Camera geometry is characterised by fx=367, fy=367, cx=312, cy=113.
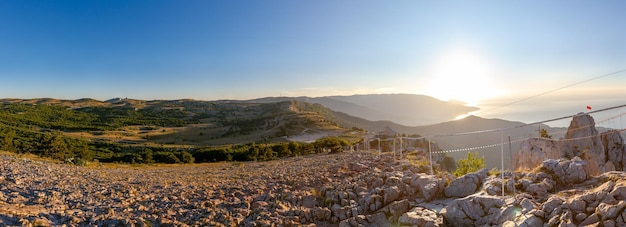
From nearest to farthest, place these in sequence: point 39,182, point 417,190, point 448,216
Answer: point 448,216 < point 417,190 < point 39,182

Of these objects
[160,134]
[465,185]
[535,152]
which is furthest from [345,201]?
[160,134]

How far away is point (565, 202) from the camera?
1017 cm

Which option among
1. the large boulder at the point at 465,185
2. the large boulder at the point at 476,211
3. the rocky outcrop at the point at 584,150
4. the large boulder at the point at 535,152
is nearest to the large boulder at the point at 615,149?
the rocky outcrop at the point at 584,150

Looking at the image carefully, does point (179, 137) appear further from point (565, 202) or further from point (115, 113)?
point (565, 202)

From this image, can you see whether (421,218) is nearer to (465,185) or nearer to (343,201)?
(465,185)

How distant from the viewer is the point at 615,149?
91.9ft

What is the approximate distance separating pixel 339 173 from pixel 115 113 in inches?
7302

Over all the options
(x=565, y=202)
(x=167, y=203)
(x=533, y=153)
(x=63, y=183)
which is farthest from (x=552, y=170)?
(x=63, y=183)

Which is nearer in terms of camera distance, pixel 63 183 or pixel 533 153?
pixel 63 183

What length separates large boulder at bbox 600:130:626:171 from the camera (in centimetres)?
2734

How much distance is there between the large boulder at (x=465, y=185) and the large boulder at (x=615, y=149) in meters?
20.6

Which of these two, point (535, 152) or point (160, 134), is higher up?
point (535, 152)

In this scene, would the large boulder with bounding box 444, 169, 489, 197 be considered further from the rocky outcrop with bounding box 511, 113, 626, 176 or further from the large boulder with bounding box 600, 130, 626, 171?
the large boulder with bounding box 600, 130, 626, 171

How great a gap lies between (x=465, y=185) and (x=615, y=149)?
22.5 metres
